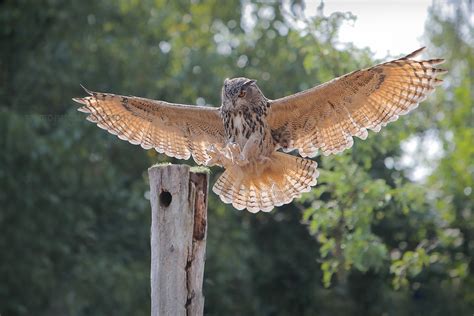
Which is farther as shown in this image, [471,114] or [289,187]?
[471,114]

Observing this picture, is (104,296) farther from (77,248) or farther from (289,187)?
(289,187)

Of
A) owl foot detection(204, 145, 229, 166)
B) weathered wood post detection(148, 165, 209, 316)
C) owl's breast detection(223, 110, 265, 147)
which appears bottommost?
weathered wood post detection(148, 165, 209, 316)

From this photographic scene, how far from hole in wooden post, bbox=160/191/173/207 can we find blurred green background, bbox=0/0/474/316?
6.50 metres

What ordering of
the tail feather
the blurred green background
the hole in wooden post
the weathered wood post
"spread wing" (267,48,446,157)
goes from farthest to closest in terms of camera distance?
the blurred green background
the tail feather
"spread wing" (267,48,446,157)
the hole in wooden post
the weathered wood post

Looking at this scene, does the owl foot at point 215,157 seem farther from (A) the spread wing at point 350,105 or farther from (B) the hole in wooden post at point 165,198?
(B) the hole in wooden post at point 165,198

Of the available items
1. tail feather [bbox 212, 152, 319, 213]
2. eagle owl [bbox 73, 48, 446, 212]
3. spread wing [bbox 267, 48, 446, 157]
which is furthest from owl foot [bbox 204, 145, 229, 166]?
spread wing [bbox 267, 48, 446, 157]

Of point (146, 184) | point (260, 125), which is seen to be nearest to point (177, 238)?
point (260, 125)

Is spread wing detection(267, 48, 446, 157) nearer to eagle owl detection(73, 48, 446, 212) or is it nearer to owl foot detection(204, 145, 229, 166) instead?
eagle owl detection(73, 48, 446, 212)

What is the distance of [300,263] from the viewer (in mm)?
17219

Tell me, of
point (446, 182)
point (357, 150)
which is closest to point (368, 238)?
point (357, 150)

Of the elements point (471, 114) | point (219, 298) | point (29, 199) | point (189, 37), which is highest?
point (189, 37)

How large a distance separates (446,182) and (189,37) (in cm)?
552

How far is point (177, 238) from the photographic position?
7.59 meters

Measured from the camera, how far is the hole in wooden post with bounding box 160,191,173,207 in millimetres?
7691
